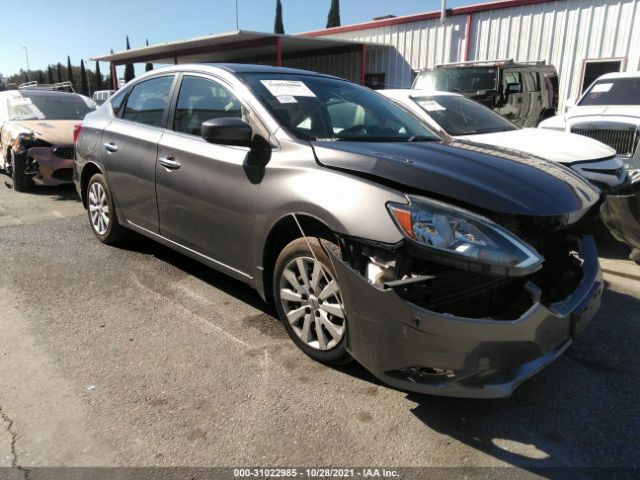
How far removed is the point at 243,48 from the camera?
1894 cm

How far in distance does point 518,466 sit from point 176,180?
291cm

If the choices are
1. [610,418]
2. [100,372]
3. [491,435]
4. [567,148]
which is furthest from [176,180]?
[567,148]

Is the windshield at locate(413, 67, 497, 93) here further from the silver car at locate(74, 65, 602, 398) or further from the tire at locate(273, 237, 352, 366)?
the tire at locate(273, 237, 352, 366)

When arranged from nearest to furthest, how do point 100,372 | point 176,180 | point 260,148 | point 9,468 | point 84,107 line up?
point 9,468 → point 100,372 → point 260,148 → point 176,180 → point 84,107

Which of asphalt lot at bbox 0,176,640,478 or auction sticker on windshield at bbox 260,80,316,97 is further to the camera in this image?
auction sticker on windshield at bbox 260,80,316,97

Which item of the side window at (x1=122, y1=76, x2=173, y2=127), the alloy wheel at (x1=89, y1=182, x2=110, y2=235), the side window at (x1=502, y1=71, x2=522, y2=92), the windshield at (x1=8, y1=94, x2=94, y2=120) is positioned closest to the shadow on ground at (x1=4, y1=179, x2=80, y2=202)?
the windshield at (x1=8, y1=94, x2=94, y2=120)

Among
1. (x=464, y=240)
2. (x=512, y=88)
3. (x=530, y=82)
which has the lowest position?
(x=464, y=240)

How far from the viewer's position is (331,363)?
2932mm

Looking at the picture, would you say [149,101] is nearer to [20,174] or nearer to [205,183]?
[205,183]

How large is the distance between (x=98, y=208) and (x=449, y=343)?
4136mm

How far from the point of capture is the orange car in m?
7.70

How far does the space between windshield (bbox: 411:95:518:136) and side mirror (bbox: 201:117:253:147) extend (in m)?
3.54

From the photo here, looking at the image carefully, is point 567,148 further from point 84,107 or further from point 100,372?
point 84,107

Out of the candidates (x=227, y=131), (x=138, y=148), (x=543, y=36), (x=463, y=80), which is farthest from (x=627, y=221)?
(x=543, y=36)
